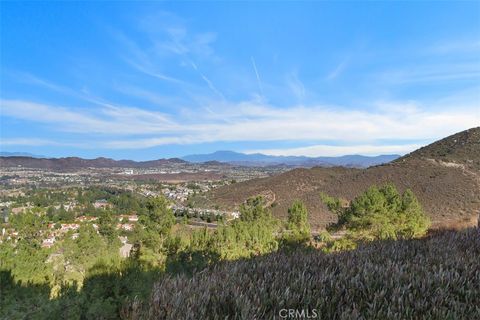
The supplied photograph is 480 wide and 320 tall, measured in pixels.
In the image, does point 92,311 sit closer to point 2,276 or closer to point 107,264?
point 107,264

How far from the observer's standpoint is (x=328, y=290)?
7.86 ft

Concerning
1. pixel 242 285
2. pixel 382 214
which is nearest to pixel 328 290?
pixel 242 285

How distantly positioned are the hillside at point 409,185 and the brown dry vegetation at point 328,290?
4355cm

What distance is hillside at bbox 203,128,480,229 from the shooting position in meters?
53.3

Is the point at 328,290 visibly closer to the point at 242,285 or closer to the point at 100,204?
the point at 242,285

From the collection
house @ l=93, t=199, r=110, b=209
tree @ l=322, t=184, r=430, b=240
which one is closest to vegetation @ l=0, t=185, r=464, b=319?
tree @ l=322, t=184, r=430, b=240

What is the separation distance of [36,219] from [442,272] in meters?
32.4

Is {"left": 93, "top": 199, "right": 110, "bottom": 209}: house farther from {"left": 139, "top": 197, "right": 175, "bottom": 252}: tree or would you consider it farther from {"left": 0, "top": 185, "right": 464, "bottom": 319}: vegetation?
{"left": 0, "top": 185, "right": 464, "bottom": 319}: vegetation

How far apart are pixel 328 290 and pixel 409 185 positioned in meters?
64.2

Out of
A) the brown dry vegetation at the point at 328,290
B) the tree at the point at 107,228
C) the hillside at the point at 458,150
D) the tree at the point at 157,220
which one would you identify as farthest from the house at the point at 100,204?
the brown dry vegetation at the point at 328,290

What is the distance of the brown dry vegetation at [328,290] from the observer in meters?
2.08

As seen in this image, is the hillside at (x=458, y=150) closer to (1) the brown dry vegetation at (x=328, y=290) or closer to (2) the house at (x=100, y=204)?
(2) the house at (x=100, y=204)

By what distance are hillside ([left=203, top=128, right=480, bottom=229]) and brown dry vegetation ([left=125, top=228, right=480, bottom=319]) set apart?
143 ft

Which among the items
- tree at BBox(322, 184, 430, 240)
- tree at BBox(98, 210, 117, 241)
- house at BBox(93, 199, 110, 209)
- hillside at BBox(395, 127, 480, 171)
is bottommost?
→ house at BBox(93, 199, 110, 209)
